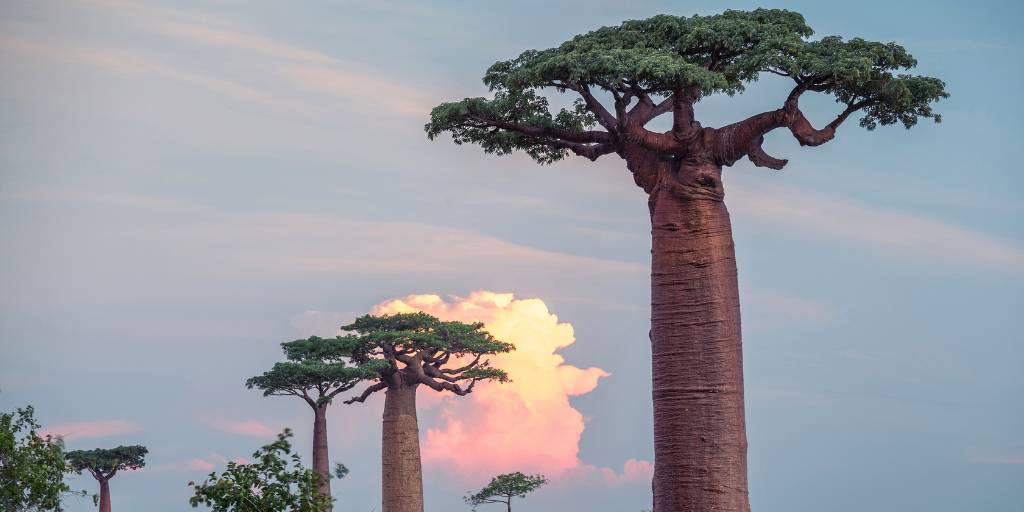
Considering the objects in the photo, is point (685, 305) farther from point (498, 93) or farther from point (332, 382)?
point (332, 382)

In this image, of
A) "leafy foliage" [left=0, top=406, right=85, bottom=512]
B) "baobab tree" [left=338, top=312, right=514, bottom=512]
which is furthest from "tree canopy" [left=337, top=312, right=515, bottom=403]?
"leafy foliage" [left=0, top=406, right=85, bottom=512]

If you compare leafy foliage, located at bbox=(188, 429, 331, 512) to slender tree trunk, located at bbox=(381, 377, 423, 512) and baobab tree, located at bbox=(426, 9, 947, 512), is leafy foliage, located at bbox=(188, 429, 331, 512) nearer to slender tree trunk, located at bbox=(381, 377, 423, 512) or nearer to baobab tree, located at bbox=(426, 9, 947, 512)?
baobab tree, located at bbox=(426, 9, 947, 512)

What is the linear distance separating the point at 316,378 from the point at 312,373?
199 mm

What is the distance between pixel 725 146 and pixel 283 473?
6523 mm

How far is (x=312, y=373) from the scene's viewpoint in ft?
104

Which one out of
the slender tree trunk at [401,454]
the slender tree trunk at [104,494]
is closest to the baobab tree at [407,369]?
the slender tree trunk at [401,454]

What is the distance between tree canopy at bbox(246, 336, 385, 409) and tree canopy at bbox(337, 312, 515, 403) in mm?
350

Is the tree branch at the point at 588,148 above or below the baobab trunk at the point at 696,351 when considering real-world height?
above

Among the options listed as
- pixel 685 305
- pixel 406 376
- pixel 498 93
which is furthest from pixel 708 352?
pixel 406 376

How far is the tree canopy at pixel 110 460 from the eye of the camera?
3309 cm

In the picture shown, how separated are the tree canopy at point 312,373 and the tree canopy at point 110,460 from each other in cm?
385

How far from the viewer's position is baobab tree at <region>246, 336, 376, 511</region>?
1241 inches

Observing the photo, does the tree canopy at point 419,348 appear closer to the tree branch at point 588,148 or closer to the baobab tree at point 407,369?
the baobab tree at point 407,369

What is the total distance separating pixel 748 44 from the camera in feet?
50.4
